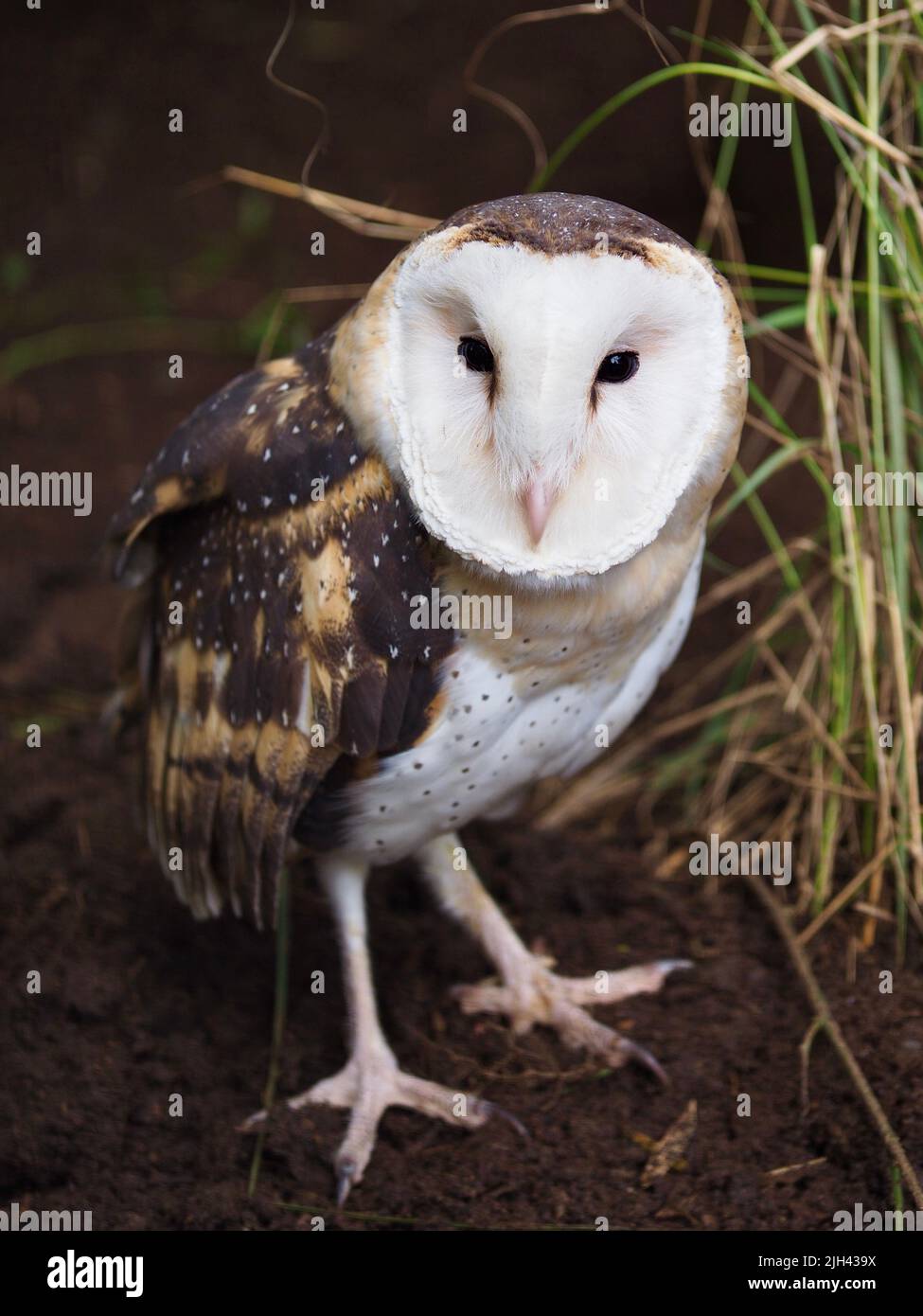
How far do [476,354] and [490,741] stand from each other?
0.69 metres

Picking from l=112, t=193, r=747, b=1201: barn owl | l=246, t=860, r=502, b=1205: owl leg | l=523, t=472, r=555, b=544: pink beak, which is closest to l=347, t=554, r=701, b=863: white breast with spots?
l=112, t=193, r=747, b=1201: barn owl

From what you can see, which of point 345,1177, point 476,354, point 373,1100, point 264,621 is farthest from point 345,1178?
point 476,354

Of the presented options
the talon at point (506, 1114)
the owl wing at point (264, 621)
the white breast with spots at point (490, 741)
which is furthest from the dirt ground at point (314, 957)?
the white breast with spots at point (490, 741)

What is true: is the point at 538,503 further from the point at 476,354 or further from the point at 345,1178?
the point at 345,1178

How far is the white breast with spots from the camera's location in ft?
7.23

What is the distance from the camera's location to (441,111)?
521 cm

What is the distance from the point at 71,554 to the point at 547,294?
2.89 metres

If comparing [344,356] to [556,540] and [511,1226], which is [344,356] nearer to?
[556,540]

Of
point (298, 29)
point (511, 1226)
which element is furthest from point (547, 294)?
point (298, 29)

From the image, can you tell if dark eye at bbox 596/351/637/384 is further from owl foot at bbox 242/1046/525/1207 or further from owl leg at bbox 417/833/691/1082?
owl foot at bbox 242/1046/525/1207

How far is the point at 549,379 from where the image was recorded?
1739mm

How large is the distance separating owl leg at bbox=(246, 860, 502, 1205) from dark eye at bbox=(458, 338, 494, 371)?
1.10 meters

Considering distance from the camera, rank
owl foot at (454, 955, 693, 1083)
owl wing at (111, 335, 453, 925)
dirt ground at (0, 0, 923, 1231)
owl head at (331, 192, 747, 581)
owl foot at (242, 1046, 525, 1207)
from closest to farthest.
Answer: owl head at (331, 192, 747, 581), owl wing at (111, 335, 453, 925), dirt ground at (0, 0, 923, 1231), owl foot at (242, 1046, 525, 1207), owl foot at (454, 955, 693, 1083)

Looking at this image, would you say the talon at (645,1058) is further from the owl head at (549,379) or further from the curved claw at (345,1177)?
the owl head at (549,379)
